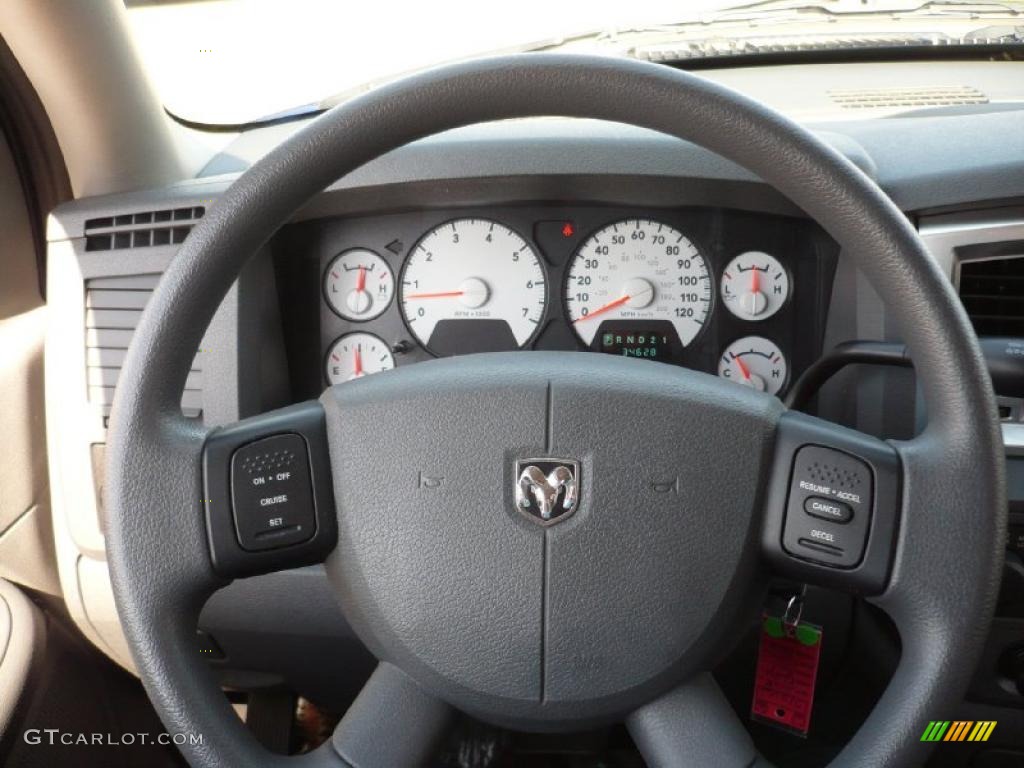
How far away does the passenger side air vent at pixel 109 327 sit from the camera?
168 cm

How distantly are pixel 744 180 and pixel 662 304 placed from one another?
28 cm

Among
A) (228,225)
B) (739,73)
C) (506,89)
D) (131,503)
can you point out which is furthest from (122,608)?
(739,73)

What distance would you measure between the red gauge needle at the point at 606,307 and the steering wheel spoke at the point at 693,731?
80cm

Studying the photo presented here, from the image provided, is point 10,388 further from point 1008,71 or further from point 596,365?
Answer: point 1008,71

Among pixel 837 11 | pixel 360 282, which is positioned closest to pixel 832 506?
pixel 360 282

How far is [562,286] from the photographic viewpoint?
5.93 ft

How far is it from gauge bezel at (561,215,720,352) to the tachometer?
0.04 meters

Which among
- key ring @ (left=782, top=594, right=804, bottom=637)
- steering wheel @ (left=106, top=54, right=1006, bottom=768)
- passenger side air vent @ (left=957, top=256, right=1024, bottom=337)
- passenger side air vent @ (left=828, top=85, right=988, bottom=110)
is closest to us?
steering wheel @ (left=106, top=54, right=1006, bottom=768)

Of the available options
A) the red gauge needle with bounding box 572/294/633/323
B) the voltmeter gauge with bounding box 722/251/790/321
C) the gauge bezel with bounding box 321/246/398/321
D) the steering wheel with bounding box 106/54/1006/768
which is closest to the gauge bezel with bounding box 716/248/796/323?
the voltmeter gauge with bounding box 722/251/790/321

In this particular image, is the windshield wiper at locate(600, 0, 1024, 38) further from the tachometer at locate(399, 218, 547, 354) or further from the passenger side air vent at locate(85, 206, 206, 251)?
the passenger side air vent at locate(85, 206, 206, 251)

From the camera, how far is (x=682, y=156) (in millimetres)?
1604

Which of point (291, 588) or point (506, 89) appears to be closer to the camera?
point (506, 89)

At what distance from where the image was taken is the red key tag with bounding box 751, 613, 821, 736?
1.36 meters

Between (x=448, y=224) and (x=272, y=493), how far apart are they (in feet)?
2.58
